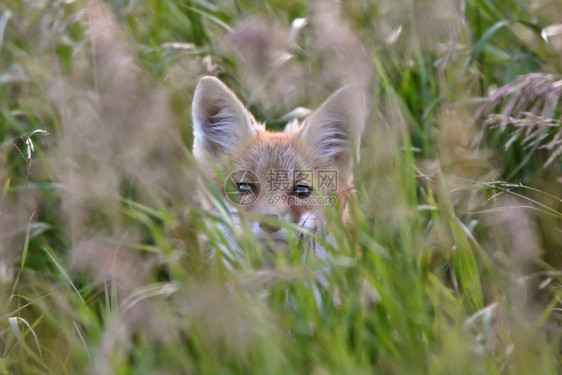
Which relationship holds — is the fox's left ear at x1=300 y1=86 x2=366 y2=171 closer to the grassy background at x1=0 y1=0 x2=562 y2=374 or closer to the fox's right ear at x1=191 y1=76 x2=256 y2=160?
the grassy background at x1=0 y1=0 x2=562 y2=374

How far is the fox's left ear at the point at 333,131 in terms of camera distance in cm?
343

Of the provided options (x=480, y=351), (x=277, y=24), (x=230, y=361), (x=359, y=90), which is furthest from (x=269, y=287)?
(x=277, y=24)

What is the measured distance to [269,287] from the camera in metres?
2.16

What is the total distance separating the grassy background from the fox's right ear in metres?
0.12

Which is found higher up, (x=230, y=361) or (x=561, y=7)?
(x=561, y=7)

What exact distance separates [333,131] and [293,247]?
1.50 metres

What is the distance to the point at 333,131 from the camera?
3777 mm

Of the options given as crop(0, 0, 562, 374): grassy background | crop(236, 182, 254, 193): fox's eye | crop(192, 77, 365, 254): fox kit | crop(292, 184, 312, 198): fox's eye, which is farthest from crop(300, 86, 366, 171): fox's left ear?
crop(236, 182, 254, 193): fox's eye

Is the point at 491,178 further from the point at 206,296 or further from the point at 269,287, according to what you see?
the point at 206,296

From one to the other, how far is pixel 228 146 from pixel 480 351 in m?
2.12

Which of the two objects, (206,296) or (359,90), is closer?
(206,296)

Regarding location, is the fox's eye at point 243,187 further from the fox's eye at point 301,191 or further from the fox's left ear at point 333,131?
the fox's left ear at point 333,131

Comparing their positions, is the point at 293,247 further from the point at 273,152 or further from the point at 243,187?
the point at 273,152

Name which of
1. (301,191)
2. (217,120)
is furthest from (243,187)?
(217,120)
